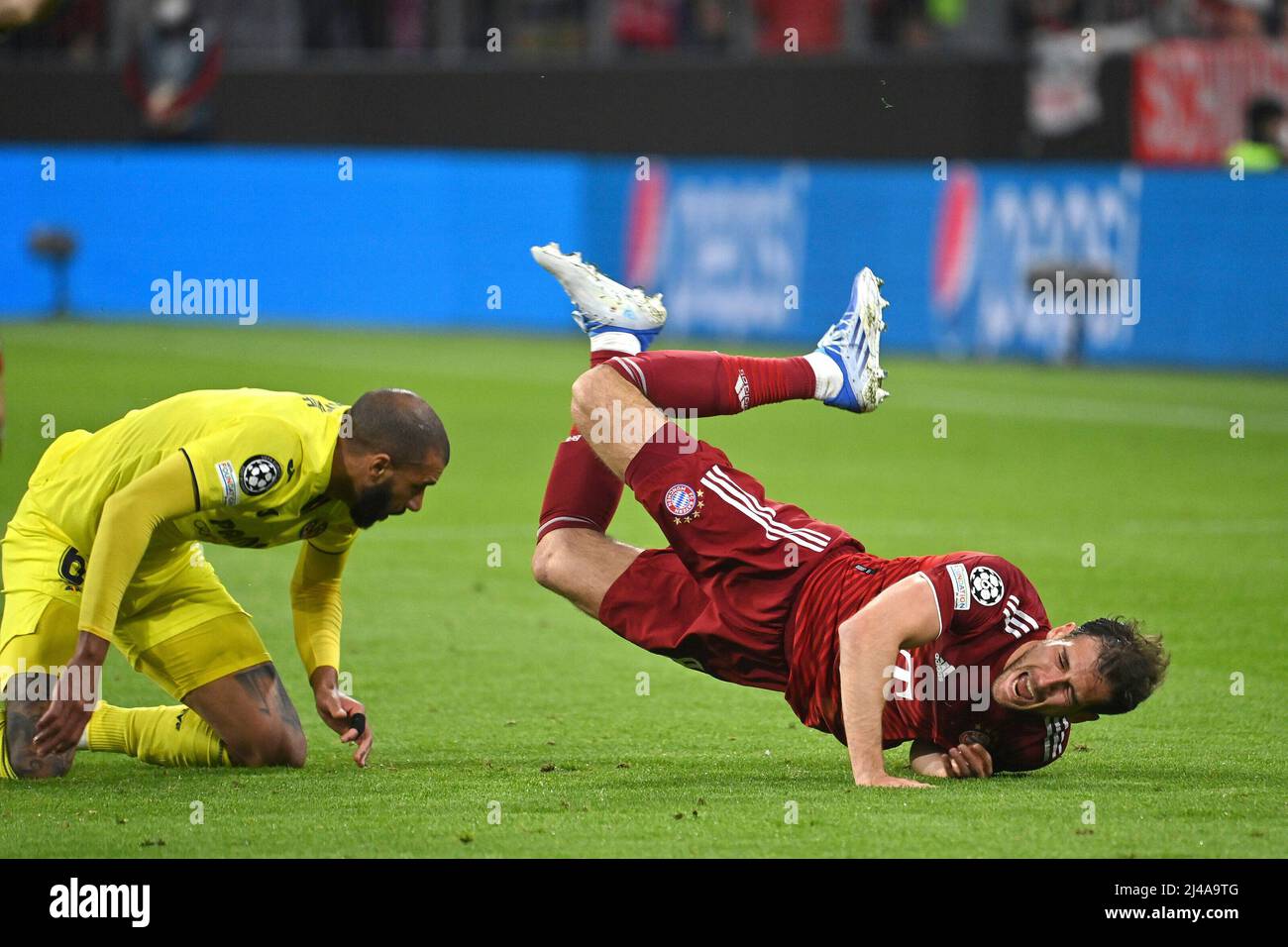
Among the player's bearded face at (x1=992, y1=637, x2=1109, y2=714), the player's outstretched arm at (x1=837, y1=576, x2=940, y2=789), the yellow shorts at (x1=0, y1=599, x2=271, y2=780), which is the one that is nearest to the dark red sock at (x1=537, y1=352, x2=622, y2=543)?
the yellow shorts at (x1=0, y1=599, x2=271, y2=780)

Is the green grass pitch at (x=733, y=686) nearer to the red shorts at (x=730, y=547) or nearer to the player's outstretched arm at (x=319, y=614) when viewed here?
the player's outstretched arm at (x=319, y=614)

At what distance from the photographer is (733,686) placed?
8.49m

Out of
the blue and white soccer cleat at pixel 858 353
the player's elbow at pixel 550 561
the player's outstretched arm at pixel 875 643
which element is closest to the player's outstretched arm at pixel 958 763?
the player's outstretched arm at pixel 875 643

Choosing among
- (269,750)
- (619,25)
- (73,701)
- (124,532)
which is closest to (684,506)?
(269,750)

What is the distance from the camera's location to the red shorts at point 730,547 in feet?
21.2

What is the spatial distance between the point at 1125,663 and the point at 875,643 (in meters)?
0.75

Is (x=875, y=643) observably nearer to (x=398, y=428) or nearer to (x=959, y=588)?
(x=959, y=588)

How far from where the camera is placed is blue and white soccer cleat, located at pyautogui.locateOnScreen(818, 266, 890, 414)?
7.04 meters

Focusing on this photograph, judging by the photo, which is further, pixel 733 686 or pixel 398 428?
pixel 733 686

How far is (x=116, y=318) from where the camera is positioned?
1145 inches

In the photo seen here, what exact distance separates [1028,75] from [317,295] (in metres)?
10.9

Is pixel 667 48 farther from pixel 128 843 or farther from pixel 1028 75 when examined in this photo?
pixel 128 843

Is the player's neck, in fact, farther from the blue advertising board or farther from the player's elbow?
the blue advertising board

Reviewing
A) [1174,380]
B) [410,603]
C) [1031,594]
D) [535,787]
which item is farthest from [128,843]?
[1174,380]
